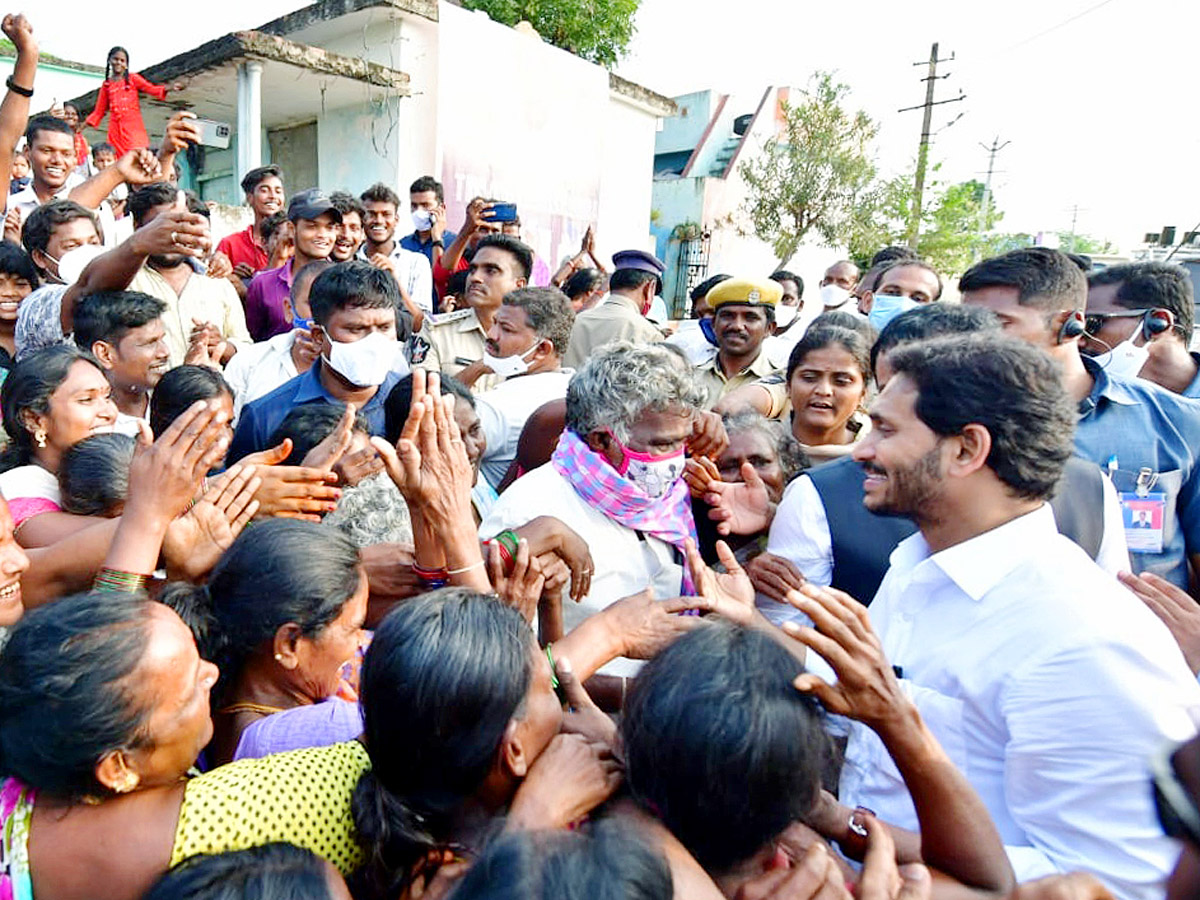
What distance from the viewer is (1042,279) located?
306 centimetres

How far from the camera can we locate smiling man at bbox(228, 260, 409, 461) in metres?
3.38

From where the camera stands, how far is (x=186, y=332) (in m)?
4.54

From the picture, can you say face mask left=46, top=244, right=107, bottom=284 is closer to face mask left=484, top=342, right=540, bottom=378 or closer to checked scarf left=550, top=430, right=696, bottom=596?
face mask left=484, top=342, right=540, bottom=378

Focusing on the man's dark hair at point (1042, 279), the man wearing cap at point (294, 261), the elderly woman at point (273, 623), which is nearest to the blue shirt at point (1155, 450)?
the man's dark hair at point (1042, 279)

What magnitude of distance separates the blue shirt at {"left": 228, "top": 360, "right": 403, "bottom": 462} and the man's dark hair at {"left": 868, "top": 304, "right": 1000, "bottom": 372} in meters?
2.08

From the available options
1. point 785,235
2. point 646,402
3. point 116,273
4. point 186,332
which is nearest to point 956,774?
point 646,402

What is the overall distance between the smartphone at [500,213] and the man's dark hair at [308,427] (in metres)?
4.34

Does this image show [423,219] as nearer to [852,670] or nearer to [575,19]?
[852,670]

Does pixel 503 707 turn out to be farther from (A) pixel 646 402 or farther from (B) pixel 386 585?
(A) pixel 646 402

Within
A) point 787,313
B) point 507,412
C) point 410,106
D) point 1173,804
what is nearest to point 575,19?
point 410,106

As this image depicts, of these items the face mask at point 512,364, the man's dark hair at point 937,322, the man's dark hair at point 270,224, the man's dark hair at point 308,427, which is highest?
the man's dark hair at point 270,224

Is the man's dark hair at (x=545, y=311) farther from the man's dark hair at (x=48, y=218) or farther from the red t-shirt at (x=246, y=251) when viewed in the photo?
the red t-shirt at (x=246, y=251)

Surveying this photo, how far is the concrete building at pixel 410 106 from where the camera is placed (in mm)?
9766

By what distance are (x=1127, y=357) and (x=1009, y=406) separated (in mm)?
2747
